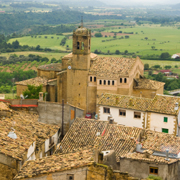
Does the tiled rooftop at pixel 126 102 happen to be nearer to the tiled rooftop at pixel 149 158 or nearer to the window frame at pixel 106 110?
the window frame at pixel 106 110

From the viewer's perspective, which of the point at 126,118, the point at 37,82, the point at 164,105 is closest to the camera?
the point at 164,105

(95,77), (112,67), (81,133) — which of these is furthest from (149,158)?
(95,77)

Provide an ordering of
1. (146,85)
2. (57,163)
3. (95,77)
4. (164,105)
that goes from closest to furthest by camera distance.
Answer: (57,163), (164,105), (95,77), (146,85)

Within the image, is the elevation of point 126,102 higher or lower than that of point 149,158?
lower

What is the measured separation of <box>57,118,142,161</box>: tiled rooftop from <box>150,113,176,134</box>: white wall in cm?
593

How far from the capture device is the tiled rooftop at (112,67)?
4397cm

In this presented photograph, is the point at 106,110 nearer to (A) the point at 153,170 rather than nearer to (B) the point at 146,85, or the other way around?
(B) the point at 146,85

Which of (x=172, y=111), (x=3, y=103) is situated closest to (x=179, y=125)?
(x=172, y=111)

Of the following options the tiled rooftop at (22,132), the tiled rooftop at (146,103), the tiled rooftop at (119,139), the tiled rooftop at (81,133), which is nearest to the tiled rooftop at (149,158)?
the tiled rooftop at (119,139)

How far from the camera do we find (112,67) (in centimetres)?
4478

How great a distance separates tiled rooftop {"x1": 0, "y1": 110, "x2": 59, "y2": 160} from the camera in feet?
64.0

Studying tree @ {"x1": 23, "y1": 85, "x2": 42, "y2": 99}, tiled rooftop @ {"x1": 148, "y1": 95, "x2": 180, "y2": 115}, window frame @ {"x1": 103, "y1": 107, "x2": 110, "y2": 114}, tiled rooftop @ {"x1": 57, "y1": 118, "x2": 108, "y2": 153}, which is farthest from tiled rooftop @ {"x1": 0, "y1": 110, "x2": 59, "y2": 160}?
tree @ {"x1": 23, "y1": 85, "x2": 42, "y2": 99}

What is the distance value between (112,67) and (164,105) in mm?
14136

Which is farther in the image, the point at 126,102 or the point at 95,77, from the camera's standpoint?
the point at 95,77
